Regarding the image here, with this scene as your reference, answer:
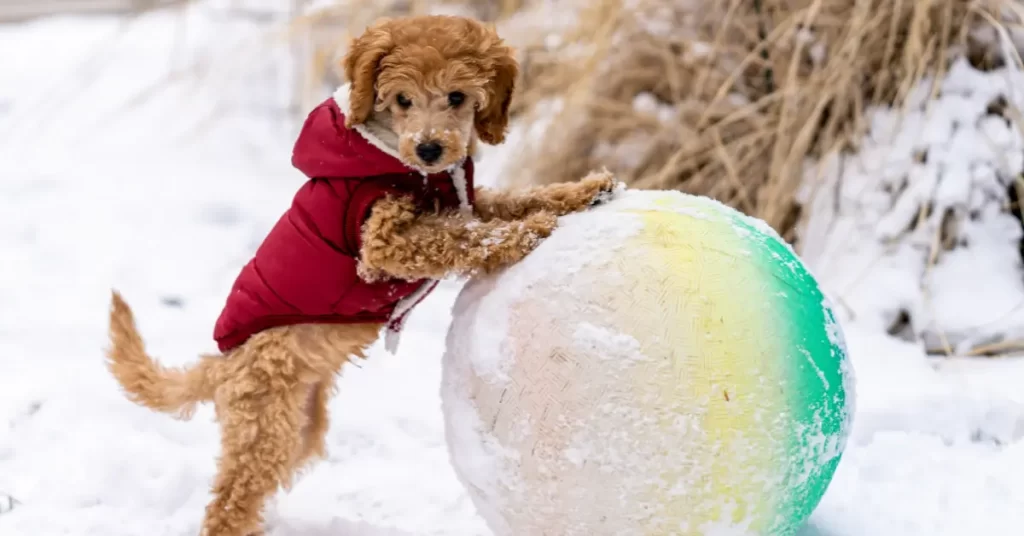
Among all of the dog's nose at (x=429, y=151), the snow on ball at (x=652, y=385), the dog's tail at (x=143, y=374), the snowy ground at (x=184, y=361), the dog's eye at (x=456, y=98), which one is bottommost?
the snowy ground at (x=184, y=361)

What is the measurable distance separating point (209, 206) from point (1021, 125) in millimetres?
3163

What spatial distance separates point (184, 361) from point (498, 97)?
1.66 m

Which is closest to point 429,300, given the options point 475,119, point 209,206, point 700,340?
point 209,206

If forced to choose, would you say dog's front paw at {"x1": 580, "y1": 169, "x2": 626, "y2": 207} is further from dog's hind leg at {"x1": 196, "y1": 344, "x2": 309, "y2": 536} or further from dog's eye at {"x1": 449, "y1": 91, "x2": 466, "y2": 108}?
dog's hind leg at {"x1": 196, "y1": 344, "x2": 309, "y2": 536}

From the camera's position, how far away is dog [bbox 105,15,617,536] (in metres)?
1.67

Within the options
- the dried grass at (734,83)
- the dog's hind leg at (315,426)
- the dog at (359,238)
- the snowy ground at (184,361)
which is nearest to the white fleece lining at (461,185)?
the dog at (359,238)

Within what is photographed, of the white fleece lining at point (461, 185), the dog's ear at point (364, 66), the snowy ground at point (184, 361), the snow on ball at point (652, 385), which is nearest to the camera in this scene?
the snow on ball at point (652, 385)

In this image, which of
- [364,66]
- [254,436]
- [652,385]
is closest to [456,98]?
[364,66]

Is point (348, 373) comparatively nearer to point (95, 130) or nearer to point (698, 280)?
point (698, 280)

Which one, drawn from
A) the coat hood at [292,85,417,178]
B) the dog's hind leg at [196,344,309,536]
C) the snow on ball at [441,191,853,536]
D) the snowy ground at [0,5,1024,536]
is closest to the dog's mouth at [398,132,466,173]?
the coat hood at [292,85,417,178]

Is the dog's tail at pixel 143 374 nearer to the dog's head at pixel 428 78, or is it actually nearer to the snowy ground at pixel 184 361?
the snowy ground at pixel 184 361

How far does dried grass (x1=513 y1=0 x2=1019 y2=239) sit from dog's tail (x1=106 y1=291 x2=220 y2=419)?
6.09ft

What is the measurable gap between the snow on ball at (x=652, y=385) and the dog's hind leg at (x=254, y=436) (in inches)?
16.0

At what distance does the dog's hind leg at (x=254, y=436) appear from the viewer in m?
1.91
